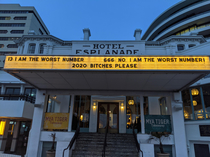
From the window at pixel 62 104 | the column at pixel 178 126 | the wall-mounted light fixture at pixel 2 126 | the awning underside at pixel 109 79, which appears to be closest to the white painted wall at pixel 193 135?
the column at pixel 178 126

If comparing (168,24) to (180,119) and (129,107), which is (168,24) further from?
(180,119)

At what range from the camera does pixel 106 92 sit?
397 inches

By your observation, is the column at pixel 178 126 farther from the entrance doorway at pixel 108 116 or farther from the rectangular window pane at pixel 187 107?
the entrance doorway at pixel 108 116

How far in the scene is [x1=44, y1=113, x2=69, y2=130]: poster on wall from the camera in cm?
995

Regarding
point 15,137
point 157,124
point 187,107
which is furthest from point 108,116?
point 15,137

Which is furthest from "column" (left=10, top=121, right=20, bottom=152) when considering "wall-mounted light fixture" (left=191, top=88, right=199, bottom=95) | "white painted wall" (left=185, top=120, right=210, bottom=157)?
"wall-mounted light fixture" (left=191, top=88, right=199, bottom=95)

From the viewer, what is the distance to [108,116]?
13867 mm

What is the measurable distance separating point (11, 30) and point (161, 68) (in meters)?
52.9

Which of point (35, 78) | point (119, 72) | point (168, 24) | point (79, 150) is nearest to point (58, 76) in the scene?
point (35, 78)

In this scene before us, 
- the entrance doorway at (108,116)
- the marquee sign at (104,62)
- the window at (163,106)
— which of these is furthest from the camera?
the entrance doorway at (108,116)

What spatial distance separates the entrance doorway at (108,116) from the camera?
1356cm

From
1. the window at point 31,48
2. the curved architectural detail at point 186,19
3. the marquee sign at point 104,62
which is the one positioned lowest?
the marquee sign at point 104,62

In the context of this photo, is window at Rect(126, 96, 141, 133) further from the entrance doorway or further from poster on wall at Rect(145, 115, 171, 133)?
poster on wall at Rect(145, 115, 171, 133)

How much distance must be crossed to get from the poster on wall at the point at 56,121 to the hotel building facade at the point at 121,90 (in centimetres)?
2
